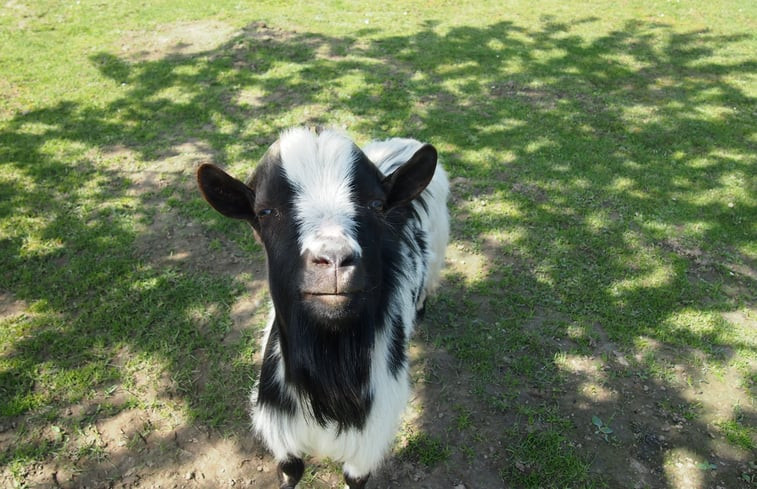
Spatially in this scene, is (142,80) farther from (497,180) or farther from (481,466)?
(481,466)

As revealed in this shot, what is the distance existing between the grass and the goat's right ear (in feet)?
6.59

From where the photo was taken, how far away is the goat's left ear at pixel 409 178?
252 cm

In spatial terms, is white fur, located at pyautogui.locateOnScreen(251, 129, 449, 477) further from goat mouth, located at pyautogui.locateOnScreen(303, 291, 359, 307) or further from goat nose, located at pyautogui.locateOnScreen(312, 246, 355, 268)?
goat mouth, located at pyautogui.locateOnScreen(303, 291, 359, 307)

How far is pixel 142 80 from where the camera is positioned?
8.35m

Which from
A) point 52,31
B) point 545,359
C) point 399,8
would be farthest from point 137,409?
point 399,8

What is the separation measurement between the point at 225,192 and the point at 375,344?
1100 mm

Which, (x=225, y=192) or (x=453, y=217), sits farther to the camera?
(x=453, y=217)

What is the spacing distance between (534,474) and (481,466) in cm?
38

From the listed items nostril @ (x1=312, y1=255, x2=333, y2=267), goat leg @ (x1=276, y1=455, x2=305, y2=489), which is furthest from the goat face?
goat leg @ (x1=276, y1=455, x2=305, y2=489)

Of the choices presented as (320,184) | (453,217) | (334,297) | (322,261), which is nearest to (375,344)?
(334,297)

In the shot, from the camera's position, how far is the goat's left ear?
252cm

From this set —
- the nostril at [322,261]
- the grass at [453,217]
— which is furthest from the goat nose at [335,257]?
the grass at [453,217]

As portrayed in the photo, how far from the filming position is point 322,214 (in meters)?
2.28

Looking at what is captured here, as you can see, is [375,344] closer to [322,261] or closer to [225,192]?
[322,261]
